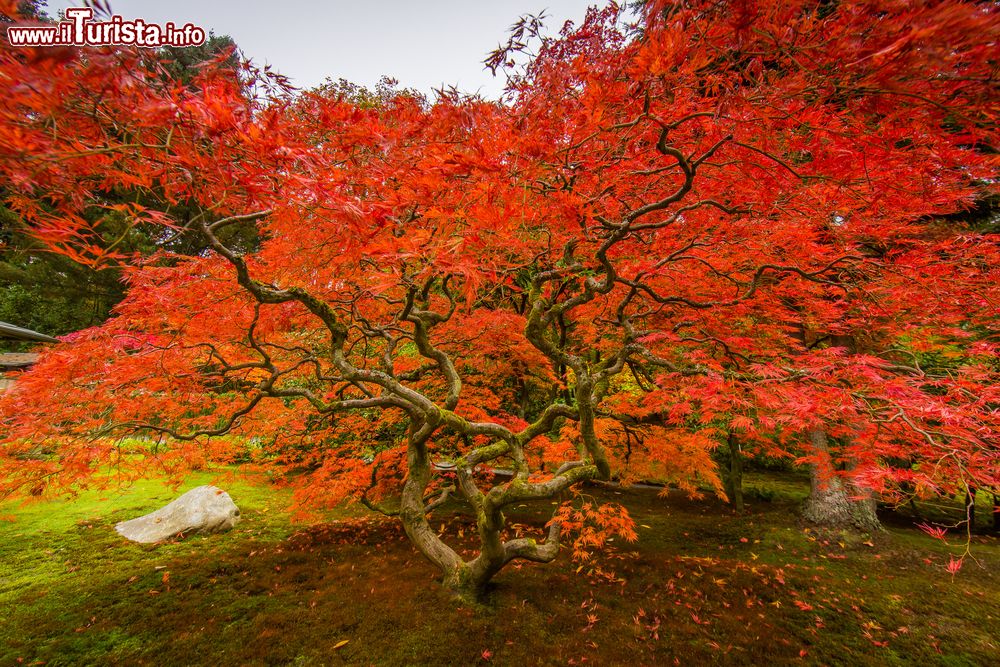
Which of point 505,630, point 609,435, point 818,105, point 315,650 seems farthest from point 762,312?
point 315,650

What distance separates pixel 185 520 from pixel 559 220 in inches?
270

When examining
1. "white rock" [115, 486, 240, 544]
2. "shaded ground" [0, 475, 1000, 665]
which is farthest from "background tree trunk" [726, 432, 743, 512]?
"white rock" [115, 486, 240, 544]

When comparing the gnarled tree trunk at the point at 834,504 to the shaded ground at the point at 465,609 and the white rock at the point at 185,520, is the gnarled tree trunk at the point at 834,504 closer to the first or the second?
the shaded ground at the point at 465,609

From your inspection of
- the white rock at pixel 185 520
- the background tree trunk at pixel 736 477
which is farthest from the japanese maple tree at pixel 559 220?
the background tree trunk at pixel 736 477

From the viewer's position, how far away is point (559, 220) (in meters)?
3.90

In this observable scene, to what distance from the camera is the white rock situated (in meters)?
5.36

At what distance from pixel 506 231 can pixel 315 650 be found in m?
3.58

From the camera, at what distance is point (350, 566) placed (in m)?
4.23

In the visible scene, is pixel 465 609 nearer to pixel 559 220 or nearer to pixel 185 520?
pixel 559 220

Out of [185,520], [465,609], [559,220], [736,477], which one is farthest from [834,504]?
[185,520]

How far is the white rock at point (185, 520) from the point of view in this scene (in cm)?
536

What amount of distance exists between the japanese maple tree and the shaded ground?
54 cm

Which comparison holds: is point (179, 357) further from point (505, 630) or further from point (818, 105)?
point (818, 105)

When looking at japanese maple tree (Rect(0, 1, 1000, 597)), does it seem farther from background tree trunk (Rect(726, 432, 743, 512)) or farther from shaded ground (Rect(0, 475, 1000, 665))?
background tree trunk (Rect(726, 432, 743, 512))
